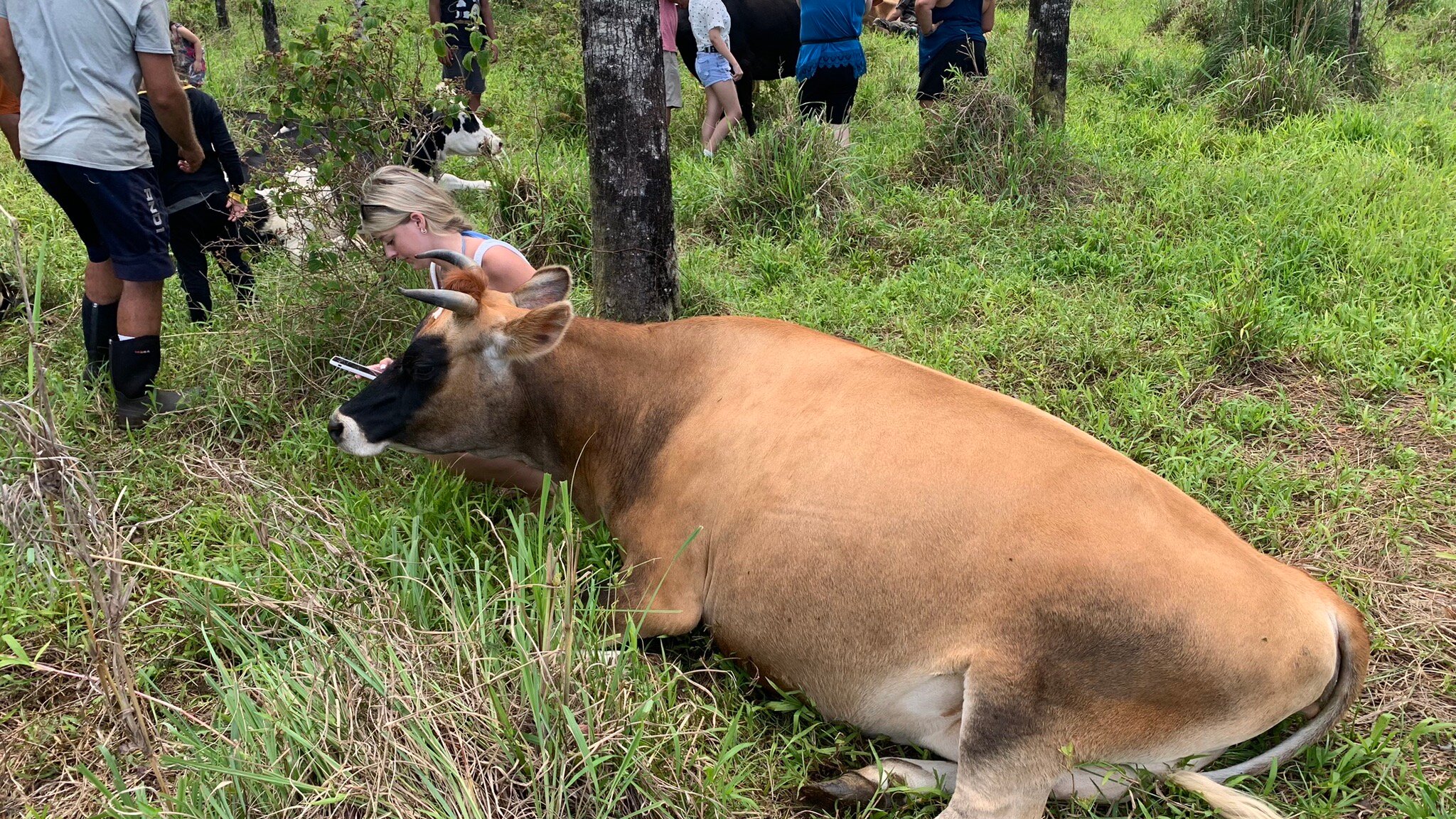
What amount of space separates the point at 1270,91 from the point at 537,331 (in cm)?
663

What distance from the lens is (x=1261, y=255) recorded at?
209 inches

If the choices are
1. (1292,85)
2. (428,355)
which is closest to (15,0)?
(428,355)

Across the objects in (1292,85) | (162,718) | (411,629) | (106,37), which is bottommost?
(162,718)

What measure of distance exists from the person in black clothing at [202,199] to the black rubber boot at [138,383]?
67 centimetres

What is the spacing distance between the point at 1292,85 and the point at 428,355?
7.05 m

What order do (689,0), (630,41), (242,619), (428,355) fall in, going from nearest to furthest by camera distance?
(242,619) → (428,355) → (630,41) → (689,0)

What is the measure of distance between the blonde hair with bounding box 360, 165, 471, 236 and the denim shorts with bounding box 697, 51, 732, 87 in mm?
3771

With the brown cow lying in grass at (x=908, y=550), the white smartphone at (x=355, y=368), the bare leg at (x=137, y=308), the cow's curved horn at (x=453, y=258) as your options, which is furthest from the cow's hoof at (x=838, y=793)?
the bare leg at (x=137, y=308)

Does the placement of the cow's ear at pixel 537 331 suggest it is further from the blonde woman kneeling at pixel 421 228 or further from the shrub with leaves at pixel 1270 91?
the shrub with leaves at pixel 1270 91

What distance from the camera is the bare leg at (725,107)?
24.9 feet

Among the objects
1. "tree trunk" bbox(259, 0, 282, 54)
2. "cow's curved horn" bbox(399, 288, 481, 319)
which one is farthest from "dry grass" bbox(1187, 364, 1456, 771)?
"tree trunk" bbox(259, 0, 282, 54)

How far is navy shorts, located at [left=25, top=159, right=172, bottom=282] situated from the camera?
425 cm

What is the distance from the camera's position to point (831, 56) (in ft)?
23.4

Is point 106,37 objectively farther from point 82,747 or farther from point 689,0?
point 689,0
